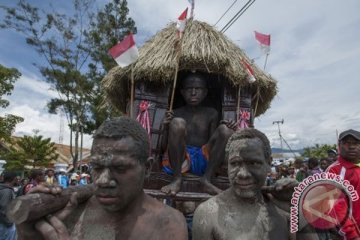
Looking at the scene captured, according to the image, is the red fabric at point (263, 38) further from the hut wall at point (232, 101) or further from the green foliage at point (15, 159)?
the green foliage at point (15, 159)

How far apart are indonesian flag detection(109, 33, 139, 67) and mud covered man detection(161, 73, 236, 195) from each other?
0.69m

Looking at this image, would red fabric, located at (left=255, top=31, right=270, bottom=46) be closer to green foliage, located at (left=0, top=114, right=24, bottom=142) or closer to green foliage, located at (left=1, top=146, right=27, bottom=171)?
green foliage, located at (left=0, top=114, right=24, bottom=142)

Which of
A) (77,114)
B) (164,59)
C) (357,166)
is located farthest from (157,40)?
(77,114)

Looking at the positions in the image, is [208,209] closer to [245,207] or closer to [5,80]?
[245,207]

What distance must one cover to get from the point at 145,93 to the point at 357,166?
243 cm

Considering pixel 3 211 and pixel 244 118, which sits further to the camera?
pixel 3 211

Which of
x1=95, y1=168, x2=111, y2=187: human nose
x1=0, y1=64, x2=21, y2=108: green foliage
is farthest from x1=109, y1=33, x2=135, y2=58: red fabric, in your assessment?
x1=0, y1=64, x2=21, y2=108: green foliage

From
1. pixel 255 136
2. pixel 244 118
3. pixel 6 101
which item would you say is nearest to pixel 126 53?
pixel 244 118

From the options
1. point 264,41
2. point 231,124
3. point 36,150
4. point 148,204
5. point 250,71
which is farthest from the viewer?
point 36,150

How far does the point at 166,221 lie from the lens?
1780 millimetres

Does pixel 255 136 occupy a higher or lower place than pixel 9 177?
higher

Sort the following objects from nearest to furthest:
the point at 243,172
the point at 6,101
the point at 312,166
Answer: the point at 243,172
the point at 312,166
the point at 6,101

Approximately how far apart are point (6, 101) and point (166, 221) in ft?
52.4

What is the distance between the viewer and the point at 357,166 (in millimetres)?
3561
